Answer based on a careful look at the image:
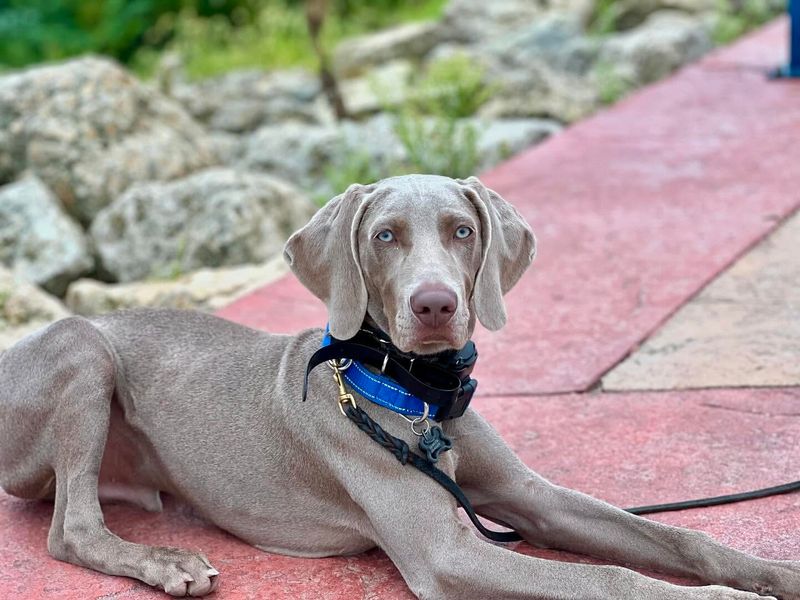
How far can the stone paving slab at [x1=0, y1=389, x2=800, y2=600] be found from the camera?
377 cm

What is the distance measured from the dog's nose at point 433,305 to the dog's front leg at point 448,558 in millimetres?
453

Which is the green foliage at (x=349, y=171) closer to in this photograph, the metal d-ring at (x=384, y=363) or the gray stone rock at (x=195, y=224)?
the gray stone rock at (x=195, y=224)

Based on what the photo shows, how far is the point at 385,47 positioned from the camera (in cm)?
1271

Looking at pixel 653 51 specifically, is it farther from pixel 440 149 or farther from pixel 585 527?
pixel 585 527

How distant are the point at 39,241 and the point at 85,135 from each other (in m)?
1.15

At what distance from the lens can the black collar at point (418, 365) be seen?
12.1 ft

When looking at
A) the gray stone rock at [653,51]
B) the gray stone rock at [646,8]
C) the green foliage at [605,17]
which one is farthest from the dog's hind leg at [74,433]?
the gray stone rock at [646,8]

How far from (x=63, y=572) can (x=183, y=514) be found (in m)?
0.51

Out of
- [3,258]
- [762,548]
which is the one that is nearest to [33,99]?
[3,258]

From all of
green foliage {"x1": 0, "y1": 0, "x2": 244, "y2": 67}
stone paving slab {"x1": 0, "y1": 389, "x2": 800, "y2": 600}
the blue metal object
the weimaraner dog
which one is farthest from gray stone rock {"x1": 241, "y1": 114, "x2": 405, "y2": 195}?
the weimaraner dog

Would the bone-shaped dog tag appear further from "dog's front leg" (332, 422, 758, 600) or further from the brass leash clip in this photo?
the brass leash clip

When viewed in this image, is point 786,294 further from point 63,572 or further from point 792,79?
point 792,79

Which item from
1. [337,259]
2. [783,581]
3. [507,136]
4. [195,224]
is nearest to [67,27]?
[507,136]

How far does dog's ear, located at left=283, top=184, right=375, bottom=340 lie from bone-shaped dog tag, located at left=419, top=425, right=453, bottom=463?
0.36 meters
